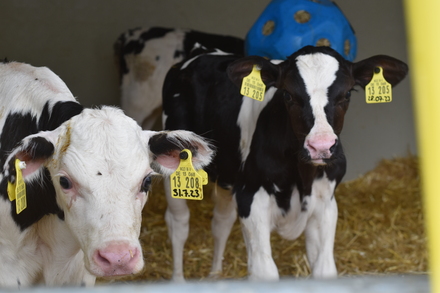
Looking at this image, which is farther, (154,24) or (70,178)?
(154,24)

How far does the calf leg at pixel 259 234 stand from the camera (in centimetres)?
381

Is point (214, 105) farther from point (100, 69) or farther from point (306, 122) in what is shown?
point (100, 69)

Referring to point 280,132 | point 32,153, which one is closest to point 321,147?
point 280,132

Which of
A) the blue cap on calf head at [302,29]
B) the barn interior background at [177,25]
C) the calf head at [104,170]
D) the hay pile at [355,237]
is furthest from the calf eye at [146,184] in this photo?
the barn interior background at [177,25]

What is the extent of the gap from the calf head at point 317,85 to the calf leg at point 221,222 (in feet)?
4.93

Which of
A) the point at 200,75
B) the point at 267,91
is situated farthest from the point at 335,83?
the point at 200,75

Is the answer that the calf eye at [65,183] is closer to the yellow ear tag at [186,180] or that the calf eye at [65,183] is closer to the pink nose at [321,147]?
the yellow ear tag at [186,180]

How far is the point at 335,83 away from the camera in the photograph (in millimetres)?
3627

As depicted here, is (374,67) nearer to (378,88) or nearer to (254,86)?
(378,88)

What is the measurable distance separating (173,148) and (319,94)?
3.57 feet

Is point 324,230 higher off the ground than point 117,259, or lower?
lower

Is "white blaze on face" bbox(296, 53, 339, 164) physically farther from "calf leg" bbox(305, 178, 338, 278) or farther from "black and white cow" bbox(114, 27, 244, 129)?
"black and white cow" bbox(114, 27, 244, 129)

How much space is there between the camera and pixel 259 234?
383 cm

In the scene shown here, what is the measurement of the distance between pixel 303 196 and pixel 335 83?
0.75 meters
